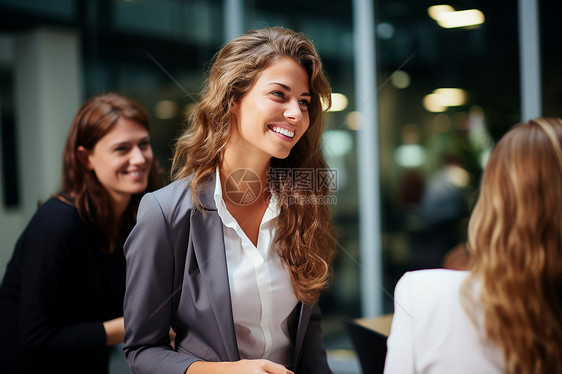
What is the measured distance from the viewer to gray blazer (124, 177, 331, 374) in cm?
129

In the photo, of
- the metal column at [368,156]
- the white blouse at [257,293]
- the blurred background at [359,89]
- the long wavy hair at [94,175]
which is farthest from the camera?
the metal column at [368,156]

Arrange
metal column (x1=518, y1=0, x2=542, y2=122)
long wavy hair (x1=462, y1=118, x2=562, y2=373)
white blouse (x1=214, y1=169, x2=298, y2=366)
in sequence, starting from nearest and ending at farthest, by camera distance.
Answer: long wavy hair (x1=462, y1=118, x2=562, y2=373)
white blouse (x1=214, y1=169, x2=298, y2=366)
metal column (x1=518, y1=0, x2=542, y2=122)

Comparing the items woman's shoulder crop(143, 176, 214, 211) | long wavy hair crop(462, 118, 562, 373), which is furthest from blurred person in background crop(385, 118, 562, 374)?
woman's shoulder crop(143, 176, 214, 211)

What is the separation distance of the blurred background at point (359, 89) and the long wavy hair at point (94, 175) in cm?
84

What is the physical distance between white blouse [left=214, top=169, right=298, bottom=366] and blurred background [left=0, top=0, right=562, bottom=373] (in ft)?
3.78

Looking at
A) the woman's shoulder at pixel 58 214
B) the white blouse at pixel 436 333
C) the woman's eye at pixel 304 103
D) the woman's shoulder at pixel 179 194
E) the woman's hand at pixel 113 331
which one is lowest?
the woman's hand at pixel 113 331

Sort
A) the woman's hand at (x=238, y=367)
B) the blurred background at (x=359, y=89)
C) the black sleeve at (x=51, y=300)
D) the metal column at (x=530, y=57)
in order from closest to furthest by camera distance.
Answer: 1. the woman's hand at (x=238, y=367)
2. the black sleeve at (x=51, y=300)
3. the metal column at (x=530, y=57)
4. the blurred background at (x=359, y=89)

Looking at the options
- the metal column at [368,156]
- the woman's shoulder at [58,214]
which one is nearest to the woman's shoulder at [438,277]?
the woman's shoulder at [58,214]


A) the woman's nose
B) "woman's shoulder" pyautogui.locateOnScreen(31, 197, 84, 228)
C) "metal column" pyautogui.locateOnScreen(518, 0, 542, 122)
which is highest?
"metal column" pyautogui.locateOnScreen(518, 0, 542, 122)

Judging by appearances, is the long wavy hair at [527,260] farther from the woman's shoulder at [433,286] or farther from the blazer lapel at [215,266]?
the blazer lapel at [215,266]

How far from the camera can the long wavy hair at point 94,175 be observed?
1.72 metres

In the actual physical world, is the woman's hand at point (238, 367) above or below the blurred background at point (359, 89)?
below

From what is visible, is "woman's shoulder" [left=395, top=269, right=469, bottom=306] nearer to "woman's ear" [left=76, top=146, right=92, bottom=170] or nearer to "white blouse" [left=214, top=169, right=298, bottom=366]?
"white blouse" [left=214, top=169, right=298, bottom=366]

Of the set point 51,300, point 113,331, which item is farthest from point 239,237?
point 51,300
